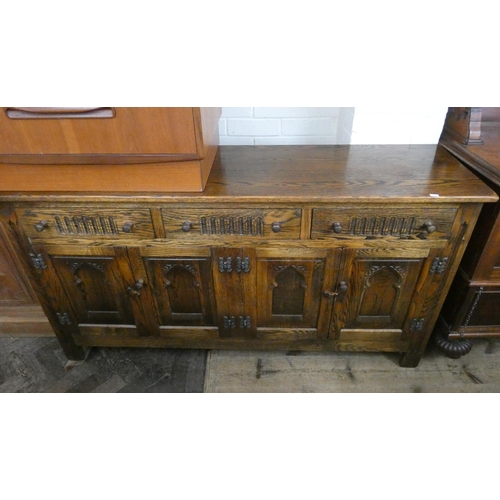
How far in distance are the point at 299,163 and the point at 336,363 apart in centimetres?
83

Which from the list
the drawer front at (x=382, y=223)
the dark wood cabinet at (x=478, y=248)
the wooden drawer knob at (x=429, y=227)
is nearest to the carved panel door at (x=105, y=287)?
the drawer front at (x=382, y=223)

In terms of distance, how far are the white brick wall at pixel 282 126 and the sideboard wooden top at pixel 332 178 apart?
17 cm

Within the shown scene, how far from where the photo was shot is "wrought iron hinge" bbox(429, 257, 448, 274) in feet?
3.67

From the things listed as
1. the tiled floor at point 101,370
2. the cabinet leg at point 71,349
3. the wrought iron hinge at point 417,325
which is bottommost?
the tiled floor at point 101,370

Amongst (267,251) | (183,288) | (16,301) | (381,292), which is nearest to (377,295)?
(381,292)

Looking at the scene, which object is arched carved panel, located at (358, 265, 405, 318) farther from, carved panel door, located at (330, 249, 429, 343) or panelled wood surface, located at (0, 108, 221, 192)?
panelled wood surface, located at (0, 108, 221, 192)

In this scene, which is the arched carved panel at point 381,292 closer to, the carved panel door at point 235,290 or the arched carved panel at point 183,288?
the carved panel door at point 235,290

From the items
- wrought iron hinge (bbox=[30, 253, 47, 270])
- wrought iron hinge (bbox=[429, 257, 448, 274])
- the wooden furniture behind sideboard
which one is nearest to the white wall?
the wooden furniture behind sideboard

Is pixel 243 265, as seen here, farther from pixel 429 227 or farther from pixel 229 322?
pixel 429 227

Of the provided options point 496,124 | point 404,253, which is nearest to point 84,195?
point 404,253

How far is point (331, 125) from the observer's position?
56.0 inches

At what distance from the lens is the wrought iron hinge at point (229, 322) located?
4.23ft

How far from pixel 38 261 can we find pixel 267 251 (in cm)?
76

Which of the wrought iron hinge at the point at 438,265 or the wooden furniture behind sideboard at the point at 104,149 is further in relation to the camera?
the wrought iron hinge at the point at 438,265
